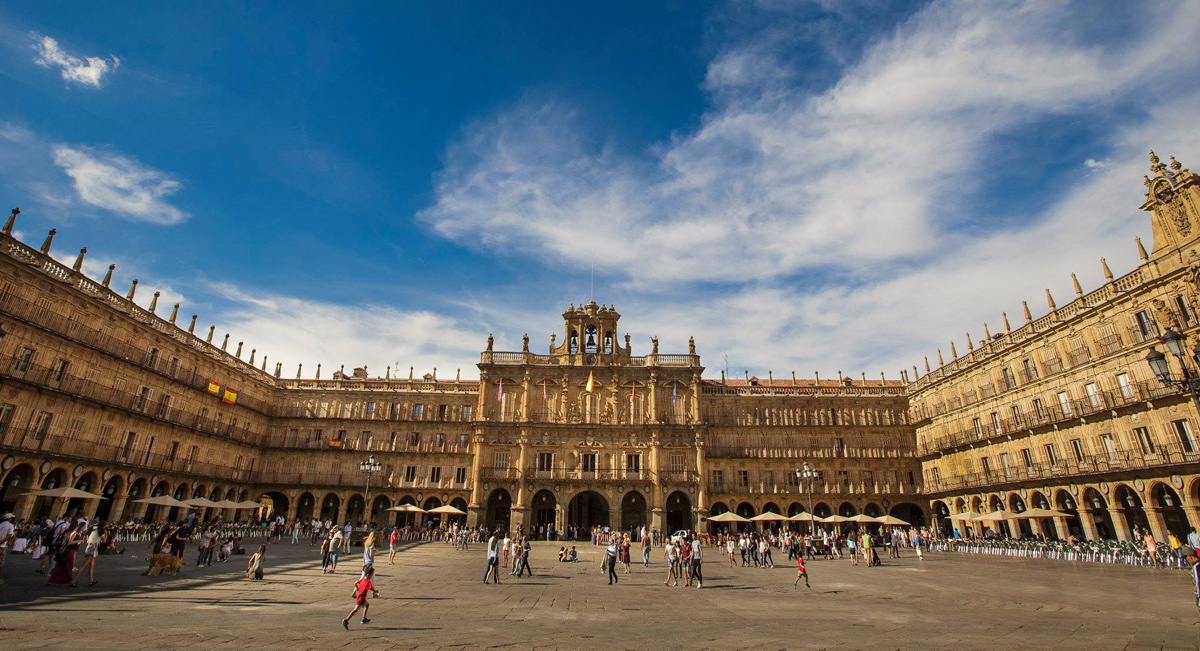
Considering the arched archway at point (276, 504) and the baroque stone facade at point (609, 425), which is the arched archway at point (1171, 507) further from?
the arched archway at point (276, 504)

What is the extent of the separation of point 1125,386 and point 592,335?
35447mm

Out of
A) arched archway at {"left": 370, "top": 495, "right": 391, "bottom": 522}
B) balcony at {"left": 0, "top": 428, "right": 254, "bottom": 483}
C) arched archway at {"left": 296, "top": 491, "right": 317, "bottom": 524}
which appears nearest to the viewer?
balcony at {"left": 0, "top": 428, "right": 254, "bottom": 483}

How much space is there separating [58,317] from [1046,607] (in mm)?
44921

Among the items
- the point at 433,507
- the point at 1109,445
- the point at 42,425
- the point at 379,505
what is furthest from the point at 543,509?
the point at 1109,445

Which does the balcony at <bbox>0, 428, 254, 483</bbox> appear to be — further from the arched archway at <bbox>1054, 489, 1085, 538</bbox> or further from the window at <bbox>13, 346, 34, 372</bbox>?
the arched archway at <bbox>1054, 489, 1085, 538</bbox>

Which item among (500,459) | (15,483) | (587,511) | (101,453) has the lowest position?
(587,511)

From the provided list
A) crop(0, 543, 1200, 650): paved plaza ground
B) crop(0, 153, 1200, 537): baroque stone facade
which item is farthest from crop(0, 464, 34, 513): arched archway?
crop(0, 543, 1200, 650): paved plaza ground

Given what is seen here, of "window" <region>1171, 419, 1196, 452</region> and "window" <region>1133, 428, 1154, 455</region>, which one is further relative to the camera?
"window" <region>1133, 428, 1154, 455</region>

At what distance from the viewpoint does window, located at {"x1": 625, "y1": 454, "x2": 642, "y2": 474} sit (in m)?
45.4

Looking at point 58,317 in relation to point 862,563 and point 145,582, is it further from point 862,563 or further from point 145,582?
point 862,563

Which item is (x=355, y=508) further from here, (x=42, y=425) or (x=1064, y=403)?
(x=1064, y=403)

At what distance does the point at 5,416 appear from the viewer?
93.0 feet

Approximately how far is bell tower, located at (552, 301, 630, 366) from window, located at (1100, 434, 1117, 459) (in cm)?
3114

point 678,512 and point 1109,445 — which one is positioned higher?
point 1109,445
